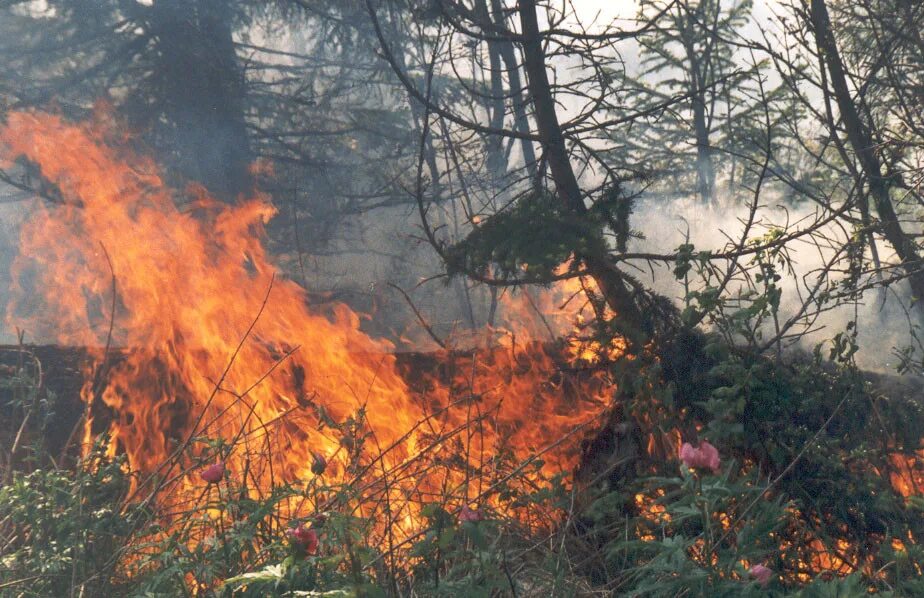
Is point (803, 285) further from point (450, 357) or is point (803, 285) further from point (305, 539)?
point (305, 539)

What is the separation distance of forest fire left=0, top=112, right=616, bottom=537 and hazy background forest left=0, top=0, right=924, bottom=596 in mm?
33

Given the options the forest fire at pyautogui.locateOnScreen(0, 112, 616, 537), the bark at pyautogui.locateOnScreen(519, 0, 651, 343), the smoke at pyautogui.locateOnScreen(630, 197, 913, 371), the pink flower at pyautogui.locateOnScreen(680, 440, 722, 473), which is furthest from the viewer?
the smoke at pyautogui.locateOnScreen(630, 197, 913, 371)

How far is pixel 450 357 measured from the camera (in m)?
5.54

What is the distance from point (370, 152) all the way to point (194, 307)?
300 inches

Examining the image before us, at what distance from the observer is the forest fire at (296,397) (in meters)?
3.73

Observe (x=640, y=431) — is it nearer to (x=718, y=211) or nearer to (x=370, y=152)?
(x=370, y=152)

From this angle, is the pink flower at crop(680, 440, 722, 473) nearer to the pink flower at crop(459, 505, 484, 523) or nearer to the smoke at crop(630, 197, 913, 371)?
the pink flower at crop(459, 505, 484, 523)

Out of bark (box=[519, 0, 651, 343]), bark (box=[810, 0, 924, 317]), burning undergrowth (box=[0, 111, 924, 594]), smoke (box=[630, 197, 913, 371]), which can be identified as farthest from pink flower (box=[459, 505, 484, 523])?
smoke (box=[630, 197, 913, 371])

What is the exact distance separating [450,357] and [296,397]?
3.81 ft

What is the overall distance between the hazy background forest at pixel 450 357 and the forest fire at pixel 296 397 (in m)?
0.03

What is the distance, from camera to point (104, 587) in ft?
9.90

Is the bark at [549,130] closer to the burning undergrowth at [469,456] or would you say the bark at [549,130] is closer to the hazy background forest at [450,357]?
the hazy background forest at [450,357]

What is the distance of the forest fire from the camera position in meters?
3.73

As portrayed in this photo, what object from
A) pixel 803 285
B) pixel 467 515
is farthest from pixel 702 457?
pixel 803 285
